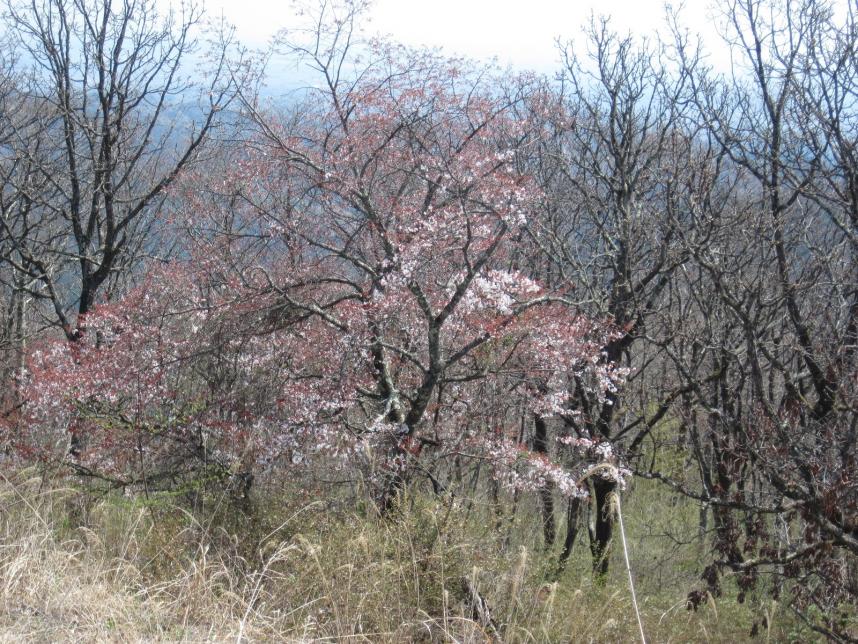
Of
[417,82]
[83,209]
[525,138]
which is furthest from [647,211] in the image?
[83,209]

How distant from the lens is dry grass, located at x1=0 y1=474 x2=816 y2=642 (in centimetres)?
368

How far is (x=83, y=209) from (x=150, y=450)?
11.6m

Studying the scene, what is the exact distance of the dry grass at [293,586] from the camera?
368 cm

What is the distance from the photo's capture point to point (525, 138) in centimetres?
1126

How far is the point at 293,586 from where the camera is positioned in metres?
4.31

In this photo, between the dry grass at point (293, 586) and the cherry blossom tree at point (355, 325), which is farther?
the cherry blossom tree at point (355, 325)

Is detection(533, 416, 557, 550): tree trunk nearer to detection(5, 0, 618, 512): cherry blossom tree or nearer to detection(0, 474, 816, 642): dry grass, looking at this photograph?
detection(5, 0, 618, 512): cherry blossom tree

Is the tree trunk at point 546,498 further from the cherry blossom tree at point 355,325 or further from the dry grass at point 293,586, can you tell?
the dry grass at point 293,586

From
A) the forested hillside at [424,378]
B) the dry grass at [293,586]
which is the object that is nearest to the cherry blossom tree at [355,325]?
the forested hillside at [424,378]

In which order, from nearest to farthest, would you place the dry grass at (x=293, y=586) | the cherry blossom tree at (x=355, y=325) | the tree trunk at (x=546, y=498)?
1. the dry grass at (x=293, y=586)
2. the cherry blossom tree at (x=355, y=325)
3. the tree trunk at (x=546, y=498)

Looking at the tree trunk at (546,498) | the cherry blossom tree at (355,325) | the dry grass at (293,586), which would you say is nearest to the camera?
the dry grass at (293,586)

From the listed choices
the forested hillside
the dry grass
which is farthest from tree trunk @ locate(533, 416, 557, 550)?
the dry grass

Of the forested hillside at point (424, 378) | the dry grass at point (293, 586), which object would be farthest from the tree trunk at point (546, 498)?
the dry grass at point (293, 586)

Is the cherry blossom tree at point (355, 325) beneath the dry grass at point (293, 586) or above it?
above
